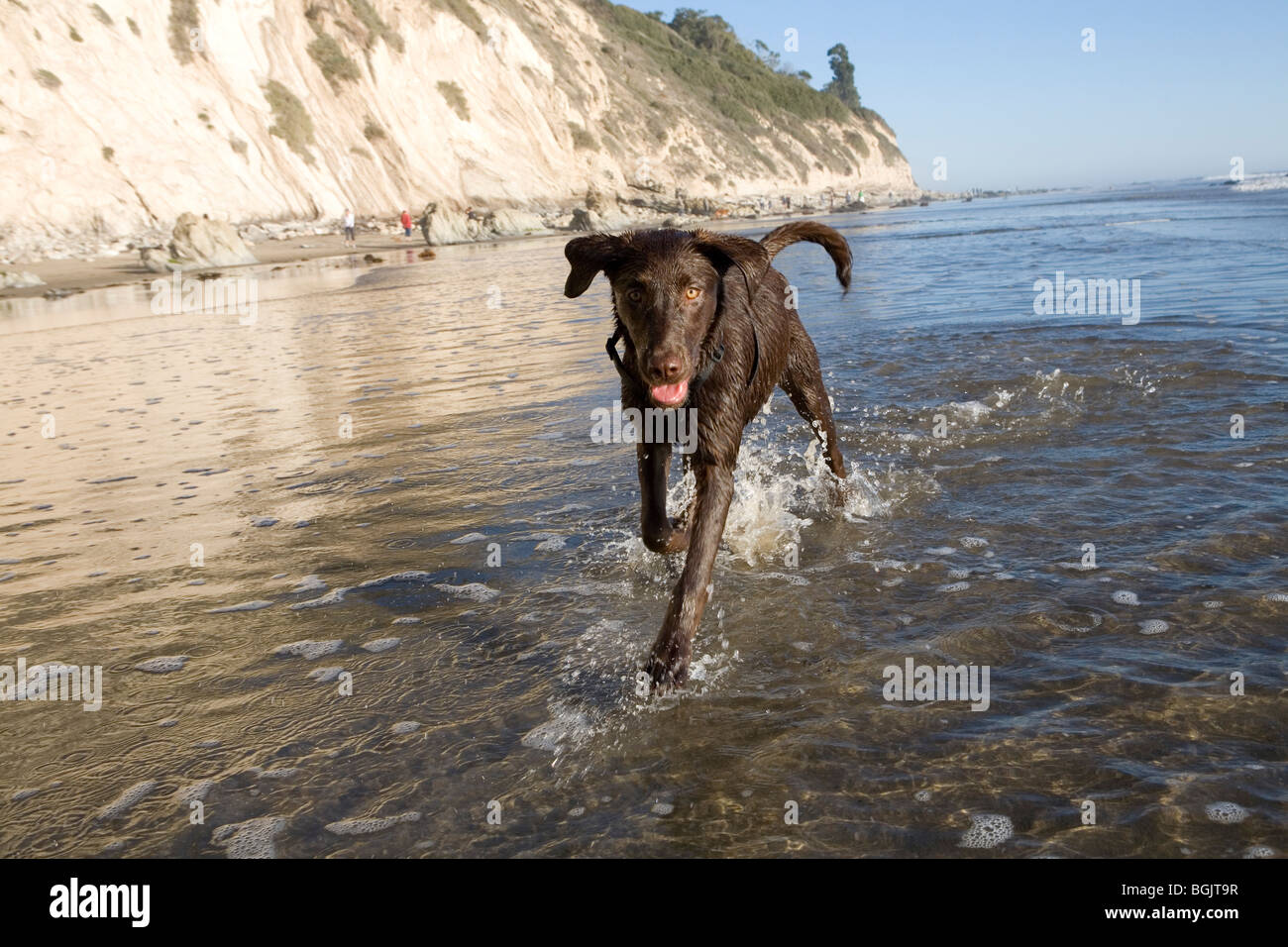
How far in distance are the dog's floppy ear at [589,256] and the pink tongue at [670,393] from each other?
2.26ft

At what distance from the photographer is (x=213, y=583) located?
5.05 meters

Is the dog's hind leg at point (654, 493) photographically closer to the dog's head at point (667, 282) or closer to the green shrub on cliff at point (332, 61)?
the dog's head at point (667, 282)

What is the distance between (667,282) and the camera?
13.4ft

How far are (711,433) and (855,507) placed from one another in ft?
6.72

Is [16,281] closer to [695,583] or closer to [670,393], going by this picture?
[670,393]

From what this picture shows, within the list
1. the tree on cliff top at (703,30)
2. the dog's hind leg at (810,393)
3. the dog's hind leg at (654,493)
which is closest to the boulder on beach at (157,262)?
the dog's hind leg at (810,393)

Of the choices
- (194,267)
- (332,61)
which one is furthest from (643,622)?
(332,61)

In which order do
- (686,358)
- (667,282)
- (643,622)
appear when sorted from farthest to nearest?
(643,622), (667,282), (686,358)

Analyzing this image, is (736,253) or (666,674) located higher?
(736,253)

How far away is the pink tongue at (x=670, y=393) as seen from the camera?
12.7 feet

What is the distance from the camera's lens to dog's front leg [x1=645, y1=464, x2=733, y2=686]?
376 cm

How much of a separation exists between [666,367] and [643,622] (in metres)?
1.40

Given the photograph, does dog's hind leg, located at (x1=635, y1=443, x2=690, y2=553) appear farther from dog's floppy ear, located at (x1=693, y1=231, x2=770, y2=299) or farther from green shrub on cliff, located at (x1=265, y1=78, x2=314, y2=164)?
green shrub on cliff, located at (x1=265, y1=78, x2=314, y2=164)

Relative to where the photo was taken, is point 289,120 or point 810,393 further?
point 289,120
